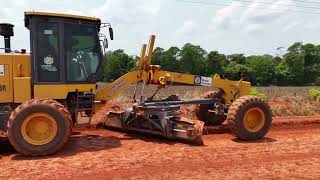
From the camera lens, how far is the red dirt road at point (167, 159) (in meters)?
7.70

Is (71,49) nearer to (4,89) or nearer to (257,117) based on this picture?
(4,89)

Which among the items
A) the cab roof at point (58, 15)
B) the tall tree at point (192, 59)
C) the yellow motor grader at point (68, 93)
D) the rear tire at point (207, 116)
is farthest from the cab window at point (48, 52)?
the tall tree at point (192, 59)

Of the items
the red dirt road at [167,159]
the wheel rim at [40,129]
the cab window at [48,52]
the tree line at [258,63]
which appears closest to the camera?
the red dirt road at [167,159]

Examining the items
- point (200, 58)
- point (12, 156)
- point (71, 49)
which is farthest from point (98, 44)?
point (200, 58)

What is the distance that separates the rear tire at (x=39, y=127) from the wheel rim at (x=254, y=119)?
454 cm

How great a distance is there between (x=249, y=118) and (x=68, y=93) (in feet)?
14.8

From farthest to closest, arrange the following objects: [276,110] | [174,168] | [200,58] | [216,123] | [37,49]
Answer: [200,58], [276,110], [216,123], [37,49], [174,168]

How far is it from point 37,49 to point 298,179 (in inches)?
233

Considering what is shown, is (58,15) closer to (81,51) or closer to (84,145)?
(81,51)

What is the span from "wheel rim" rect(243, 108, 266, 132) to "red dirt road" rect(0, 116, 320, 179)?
1.44 feet

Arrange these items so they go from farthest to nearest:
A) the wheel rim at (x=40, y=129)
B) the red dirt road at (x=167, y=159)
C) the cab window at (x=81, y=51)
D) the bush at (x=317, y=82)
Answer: the bush at (x=317, y=82) < the cab window at (x=81, y=51) < the wheel rim at (x=40, y=129) < the red dirt road at (x=167, y=159)

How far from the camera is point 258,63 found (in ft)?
230

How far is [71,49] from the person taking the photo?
32.9 feet

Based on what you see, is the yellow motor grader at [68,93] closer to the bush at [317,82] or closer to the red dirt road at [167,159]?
the red dirt road at [167,159]
